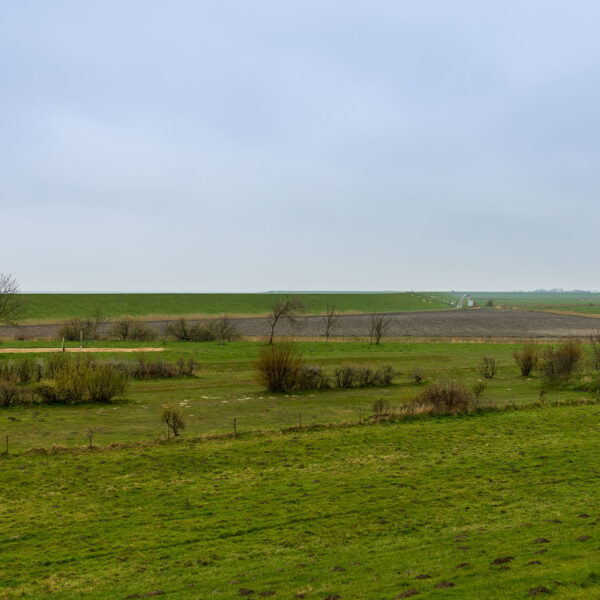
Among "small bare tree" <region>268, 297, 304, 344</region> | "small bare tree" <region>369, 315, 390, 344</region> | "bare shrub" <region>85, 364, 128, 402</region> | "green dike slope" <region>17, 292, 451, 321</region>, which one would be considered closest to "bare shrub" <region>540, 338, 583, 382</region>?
"small bare tree" <region>369, 315, 390, 344</region>

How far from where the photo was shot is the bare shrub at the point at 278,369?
4194 cm

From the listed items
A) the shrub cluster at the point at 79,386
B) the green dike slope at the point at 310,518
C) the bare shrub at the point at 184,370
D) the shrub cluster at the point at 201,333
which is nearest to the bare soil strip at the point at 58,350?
the bare shrub at the point at 184,370

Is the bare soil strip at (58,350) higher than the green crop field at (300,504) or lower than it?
higher

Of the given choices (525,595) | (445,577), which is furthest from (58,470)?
(525,595)

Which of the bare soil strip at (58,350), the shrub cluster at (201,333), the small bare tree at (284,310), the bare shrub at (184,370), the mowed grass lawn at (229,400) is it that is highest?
the small bare tree at (284,310)

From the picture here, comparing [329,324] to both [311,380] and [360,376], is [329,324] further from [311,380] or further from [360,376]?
[311,380]

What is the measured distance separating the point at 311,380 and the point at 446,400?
504 inches

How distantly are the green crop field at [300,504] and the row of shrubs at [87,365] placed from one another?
6.98 meters

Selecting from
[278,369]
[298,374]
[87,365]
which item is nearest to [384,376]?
[298,374]

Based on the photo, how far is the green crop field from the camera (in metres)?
12.6

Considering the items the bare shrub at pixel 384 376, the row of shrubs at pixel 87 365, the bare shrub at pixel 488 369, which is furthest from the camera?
the bare shrub at pixel 488 369

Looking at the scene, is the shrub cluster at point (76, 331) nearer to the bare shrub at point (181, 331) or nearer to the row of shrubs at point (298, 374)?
the bare shrub at point (181, 331)

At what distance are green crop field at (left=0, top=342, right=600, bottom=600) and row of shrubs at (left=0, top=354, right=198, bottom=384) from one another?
6.98m

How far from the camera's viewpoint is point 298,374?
43000mm
